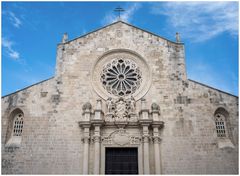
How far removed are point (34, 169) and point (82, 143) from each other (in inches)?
88.1

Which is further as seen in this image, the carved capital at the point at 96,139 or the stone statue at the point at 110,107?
the stone statue at the point at 110,107

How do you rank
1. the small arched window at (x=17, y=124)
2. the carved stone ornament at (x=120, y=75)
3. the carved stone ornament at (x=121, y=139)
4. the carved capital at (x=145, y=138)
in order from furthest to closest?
1. the carved stone ornament at (x=120, y=75)
2. the small arched window at (x=17, y=124)
3. the carved stone ornament at (x=121, y=139)
4. the carved capital at (x=145, y=138)

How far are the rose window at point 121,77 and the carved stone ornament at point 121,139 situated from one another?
200 centimetres

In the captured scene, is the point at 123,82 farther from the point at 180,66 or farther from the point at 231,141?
the point at 231,141

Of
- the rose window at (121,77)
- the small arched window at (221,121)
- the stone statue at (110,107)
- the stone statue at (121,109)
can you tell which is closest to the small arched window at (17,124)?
the stone statue at (110,107)

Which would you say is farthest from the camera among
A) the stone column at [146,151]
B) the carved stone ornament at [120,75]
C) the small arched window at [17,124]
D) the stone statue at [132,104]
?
the carved stone ornament at [120,75]

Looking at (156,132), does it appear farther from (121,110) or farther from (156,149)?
(121,110)

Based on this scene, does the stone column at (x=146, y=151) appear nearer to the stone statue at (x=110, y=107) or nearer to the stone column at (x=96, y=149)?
the stone statue at (x=110, y=107)

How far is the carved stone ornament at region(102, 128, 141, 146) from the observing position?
1140cm

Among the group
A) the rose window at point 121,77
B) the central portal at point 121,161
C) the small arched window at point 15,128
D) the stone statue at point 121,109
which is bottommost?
the central portal at point 121,161

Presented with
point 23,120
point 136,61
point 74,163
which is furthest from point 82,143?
point 136,61

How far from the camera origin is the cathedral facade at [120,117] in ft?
36.1

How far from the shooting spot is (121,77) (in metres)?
13.1

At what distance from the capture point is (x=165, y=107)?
1200 centimetres
